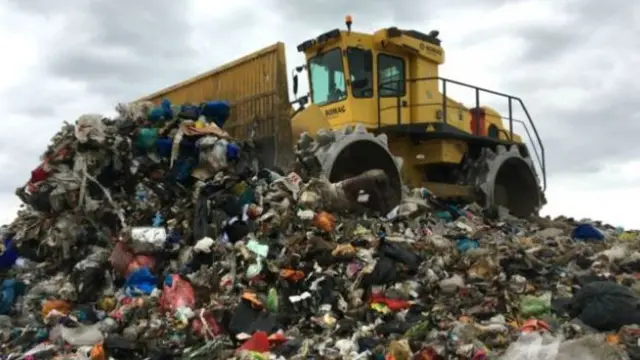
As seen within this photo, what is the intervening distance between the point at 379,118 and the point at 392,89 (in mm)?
554

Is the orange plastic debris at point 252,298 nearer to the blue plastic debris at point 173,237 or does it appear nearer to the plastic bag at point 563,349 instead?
the blue plastic debris at point 173,237

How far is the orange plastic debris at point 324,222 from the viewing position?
6.44 m

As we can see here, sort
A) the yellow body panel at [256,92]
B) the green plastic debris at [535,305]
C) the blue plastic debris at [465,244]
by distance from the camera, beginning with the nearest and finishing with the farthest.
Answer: the green plastic debris at [535,305]
the blue plastic debris at [465,244]
the yellow body panel at [256,92]

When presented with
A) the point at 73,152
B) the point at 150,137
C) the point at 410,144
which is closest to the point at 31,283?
the point at 73,152

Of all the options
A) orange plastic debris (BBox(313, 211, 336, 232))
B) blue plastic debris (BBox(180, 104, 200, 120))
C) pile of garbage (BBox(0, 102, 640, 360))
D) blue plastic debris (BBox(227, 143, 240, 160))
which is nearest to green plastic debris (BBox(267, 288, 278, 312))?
pile of garbage (BBox(0, 102, 640, 360))

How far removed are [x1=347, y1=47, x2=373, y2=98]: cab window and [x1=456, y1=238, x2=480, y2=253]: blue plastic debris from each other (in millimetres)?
2442

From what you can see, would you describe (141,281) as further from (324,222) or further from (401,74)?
(401,74)

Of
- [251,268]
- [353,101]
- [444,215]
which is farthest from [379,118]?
[251,268]

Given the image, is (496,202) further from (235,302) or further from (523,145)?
(235,302)

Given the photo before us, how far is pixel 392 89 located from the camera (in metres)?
9.23

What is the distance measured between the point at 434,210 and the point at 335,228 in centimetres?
247

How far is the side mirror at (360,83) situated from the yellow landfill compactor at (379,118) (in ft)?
0.04

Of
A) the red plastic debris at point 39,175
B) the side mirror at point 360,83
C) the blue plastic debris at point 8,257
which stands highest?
the side mirror at point 360,83

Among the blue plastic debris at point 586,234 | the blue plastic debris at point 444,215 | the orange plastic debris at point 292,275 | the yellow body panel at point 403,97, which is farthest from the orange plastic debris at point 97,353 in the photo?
the blue plastic debris at point 586,234
